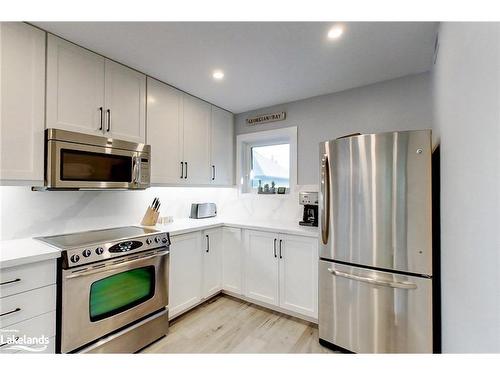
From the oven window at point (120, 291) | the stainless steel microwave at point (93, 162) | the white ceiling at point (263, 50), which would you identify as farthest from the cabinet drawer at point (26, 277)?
the white ceiling at point (263, 50)

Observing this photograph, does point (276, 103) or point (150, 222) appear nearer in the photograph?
point (150, 222)

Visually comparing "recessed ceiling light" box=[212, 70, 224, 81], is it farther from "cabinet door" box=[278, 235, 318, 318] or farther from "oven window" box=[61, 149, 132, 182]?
"cabinet door" box=[278, 235, 318, 318]

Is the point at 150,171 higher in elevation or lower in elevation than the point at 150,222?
higher

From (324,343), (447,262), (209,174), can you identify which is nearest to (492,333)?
(447,262)

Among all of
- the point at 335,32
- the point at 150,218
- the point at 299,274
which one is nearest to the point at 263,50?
the point at 335,32

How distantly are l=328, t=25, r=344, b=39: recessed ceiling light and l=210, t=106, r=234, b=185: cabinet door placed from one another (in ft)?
5.57

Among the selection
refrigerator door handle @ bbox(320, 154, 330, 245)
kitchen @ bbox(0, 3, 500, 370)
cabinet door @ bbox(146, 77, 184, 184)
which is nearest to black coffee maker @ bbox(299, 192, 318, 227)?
kitchen @ bbox(0, 3, 500, 370)

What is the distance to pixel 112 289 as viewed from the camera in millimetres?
1635

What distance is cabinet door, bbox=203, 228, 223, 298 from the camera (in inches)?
97.9

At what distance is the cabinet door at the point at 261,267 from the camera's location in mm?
2342

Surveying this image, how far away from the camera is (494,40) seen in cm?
63

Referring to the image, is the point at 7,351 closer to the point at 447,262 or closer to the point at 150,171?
the point at 150,171

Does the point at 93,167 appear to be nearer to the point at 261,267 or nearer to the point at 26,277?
the point at 26,277
